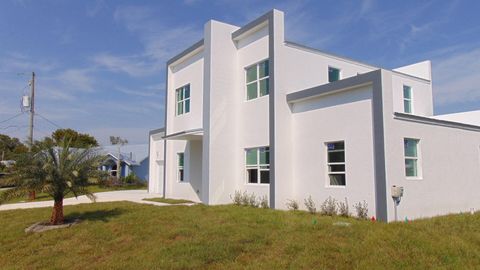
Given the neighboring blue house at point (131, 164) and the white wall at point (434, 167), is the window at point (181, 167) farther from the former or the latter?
the neighboring blue house at point (131, 164)

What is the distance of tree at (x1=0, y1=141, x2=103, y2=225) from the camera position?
39.6 feet

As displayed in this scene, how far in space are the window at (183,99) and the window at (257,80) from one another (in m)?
4.78

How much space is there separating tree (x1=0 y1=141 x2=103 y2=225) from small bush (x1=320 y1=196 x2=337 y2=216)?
7914 millimetres

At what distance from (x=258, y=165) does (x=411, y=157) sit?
20.7 ft

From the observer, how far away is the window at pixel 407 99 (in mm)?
21688

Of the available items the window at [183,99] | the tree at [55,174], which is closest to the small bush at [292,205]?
the tree at [55,174]

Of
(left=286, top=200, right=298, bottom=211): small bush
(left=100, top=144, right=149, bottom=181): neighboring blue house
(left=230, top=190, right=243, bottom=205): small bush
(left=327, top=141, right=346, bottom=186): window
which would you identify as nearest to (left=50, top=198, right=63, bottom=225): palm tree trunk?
(left=230, top=190, right=243, bottom=205): small bush

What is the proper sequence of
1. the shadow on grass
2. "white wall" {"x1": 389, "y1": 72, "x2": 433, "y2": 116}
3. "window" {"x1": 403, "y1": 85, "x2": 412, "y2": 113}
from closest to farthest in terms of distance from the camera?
the shadow on grass → "white wall" {"x1": 389, "y1": 72, "x2": 433, "y2": 116} → "window" {"x1": 403, "y1": 85, "x2": 412, "y2": 113}

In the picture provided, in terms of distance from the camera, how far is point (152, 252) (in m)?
9.19

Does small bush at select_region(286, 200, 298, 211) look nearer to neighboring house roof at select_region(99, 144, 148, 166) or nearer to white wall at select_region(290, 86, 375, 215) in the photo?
white wall at select_region(290, 86, 375, 215)

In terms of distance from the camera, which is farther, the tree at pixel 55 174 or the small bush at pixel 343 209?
the small bush at pixel 343 209

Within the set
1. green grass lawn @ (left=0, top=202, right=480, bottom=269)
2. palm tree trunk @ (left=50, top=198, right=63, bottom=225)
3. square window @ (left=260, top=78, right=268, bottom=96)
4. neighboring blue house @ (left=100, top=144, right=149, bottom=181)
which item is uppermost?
square window @ (left=260, top=78, right=268, bottom=96)

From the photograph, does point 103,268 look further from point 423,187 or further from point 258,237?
point 423,187

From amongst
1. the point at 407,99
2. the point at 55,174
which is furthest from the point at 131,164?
the point at 55,174
